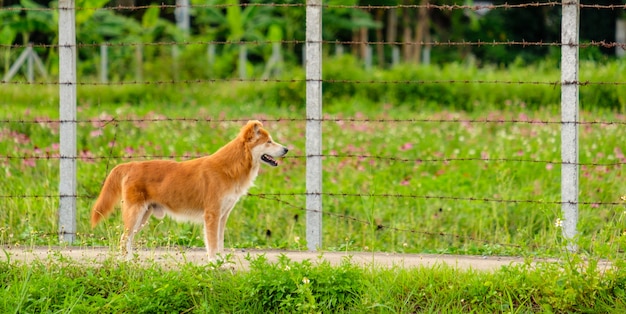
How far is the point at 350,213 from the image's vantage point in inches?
403

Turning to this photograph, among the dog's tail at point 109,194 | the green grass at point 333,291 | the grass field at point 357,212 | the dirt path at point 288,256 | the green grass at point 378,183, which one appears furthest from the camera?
the green grass at point 378,183

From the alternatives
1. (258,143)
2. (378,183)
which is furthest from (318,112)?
(378,183)

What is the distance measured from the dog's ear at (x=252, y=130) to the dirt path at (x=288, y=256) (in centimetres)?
89

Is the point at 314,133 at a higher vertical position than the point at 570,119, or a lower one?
lower

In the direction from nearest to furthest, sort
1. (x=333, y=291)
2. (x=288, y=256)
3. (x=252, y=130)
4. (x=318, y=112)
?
(x=333, y=291)
(x=252, y=130)
(x=288, y=256)
(x=318, y=112)

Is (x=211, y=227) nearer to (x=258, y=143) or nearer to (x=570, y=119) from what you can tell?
(x=258, y=143)

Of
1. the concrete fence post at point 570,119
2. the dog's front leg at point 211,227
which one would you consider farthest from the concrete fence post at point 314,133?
the concrete fence post at point 570,119

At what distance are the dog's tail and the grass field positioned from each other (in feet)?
0.63

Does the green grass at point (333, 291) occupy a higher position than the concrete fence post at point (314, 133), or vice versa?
the concrete fence post at point (314, 133)

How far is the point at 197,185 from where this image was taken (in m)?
7.45

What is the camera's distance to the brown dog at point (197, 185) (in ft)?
24.3

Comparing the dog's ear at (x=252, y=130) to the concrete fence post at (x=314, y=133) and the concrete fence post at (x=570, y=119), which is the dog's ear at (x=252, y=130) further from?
the concrete fence post at (x=570, y=119)

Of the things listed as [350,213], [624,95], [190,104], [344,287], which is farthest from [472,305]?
[190,104]

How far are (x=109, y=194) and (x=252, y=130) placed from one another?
1.27m
